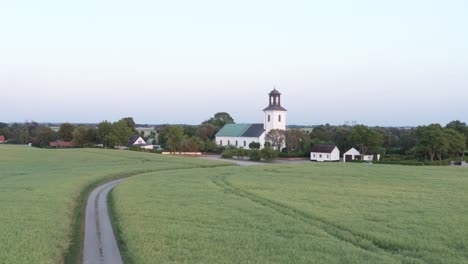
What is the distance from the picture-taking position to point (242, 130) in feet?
433

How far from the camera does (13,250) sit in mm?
15555

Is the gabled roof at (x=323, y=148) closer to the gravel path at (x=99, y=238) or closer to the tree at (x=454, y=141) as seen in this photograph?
the tree at (x=454, y=141)

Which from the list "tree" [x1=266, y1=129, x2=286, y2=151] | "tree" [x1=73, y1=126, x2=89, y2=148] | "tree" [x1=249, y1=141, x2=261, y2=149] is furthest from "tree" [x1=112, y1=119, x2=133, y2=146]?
"tree" [x1=266, y1=129, x2=286, y2=151]

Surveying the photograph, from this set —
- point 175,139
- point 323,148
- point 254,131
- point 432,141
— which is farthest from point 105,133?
point 432,141

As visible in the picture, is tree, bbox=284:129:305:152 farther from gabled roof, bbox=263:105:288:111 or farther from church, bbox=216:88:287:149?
gabled roof, bbox=263:105:288:111

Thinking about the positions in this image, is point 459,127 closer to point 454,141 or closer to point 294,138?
point 454,141

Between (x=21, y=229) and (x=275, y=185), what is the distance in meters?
22.3

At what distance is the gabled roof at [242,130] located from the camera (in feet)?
416

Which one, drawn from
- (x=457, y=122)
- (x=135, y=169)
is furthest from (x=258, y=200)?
(x=457, y=122)

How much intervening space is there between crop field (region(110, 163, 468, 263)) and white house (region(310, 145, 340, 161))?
6813 cm

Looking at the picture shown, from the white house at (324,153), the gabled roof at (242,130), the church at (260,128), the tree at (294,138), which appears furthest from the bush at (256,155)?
the gabled roof at (242,130)

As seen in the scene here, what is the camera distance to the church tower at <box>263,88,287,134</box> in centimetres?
12231

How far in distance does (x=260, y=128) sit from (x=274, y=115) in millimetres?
6560

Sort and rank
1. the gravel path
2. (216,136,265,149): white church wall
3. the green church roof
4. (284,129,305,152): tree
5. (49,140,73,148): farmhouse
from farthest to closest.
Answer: (49,140,73,148): farmhouse
the green church roof
(216,136,265,149): white church wall
(284,129,305,152): tree
the gravel path
